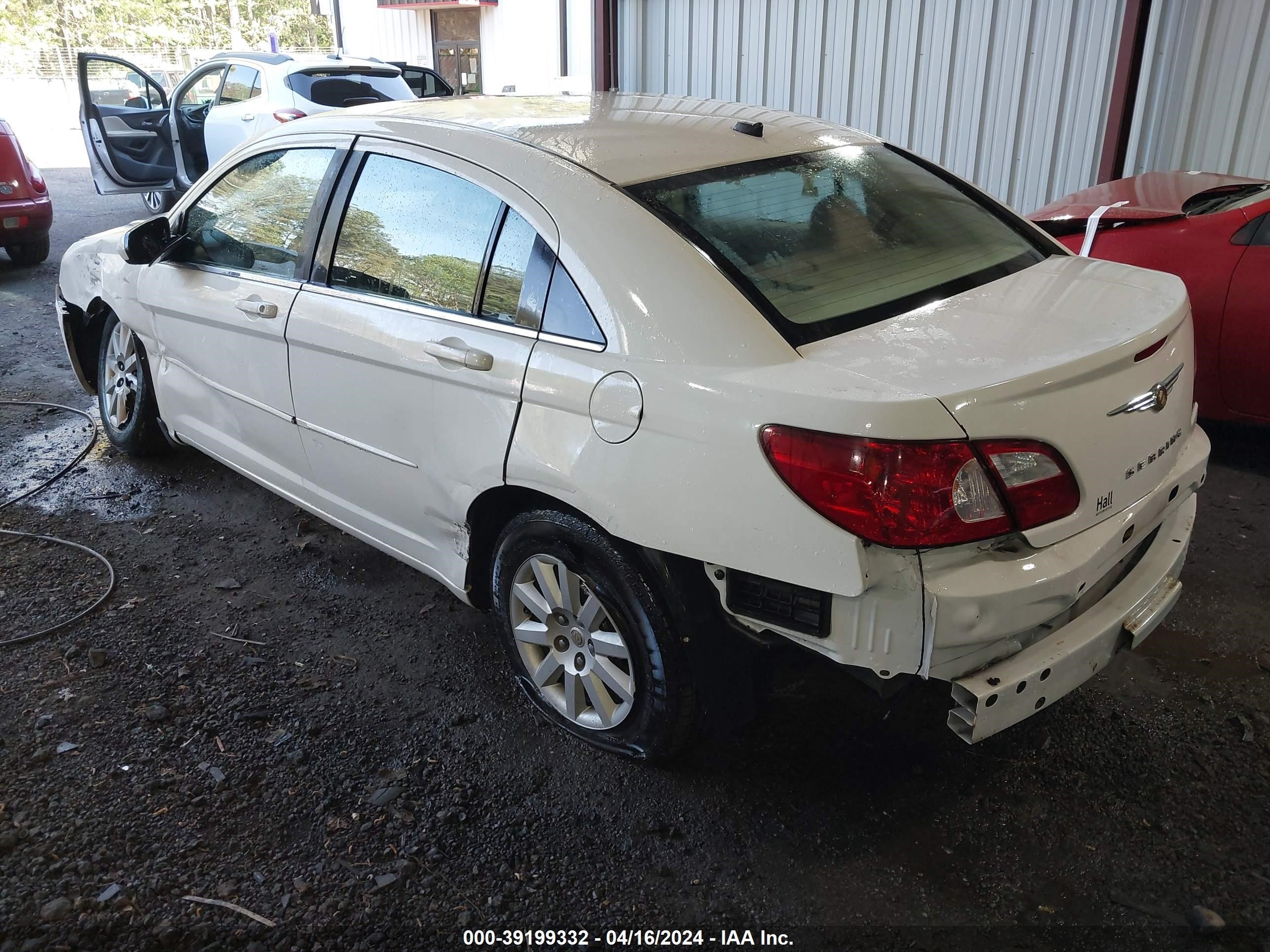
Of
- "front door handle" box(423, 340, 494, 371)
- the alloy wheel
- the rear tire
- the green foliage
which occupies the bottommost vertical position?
the rear tire

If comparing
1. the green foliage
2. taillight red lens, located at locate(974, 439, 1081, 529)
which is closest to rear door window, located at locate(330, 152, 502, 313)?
taillight red lens, located at locate(974, 439, 1081, 529)

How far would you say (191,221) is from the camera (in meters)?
4.01

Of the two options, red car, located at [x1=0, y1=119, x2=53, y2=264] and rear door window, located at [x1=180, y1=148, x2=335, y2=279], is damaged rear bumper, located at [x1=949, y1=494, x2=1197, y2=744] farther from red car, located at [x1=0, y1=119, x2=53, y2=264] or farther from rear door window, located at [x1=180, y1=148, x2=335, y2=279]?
red car, located at [x1=0, y1=119, x2=53, y2=264]

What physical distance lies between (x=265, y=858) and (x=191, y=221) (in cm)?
270

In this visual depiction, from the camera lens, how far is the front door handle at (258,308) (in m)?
3.30

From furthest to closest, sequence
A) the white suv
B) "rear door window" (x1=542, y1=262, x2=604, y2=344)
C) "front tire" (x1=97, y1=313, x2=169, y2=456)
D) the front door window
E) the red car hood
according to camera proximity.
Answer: the front door window
the white suv
the red car hood
"front tire" (x1=97, y1=313, x2=169, y2=456)
"rear door window" (x1=542, y1=262, x2=604, y2=344)

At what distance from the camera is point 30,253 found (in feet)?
30.9

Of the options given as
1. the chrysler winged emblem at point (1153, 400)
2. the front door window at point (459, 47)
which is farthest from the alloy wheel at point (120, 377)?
the front door window at point (459, 47)

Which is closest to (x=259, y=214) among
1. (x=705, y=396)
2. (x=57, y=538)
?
(x=57, y=538)

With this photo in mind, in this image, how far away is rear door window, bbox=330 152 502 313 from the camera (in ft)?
9.00

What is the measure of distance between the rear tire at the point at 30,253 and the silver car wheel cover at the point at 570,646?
8818 millimetres

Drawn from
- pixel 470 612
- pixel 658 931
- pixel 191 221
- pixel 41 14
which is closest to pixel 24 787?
pixel 470 612


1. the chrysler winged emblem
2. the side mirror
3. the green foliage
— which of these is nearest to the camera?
the chrysler winged emblem

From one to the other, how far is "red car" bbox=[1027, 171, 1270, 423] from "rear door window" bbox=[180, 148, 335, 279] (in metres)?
3.54
